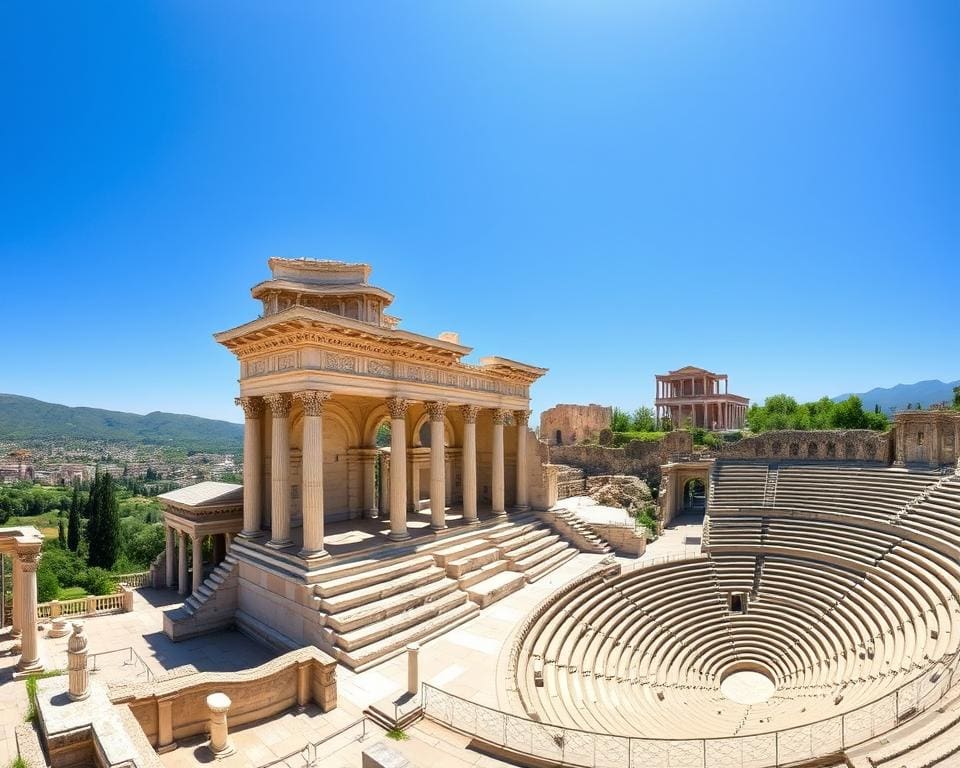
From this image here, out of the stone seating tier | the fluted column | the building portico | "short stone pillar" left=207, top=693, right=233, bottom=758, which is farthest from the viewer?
the fluted column

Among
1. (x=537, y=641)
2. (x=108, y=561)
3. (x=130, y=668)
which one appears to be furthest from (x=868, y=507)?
(x=108, y=561)

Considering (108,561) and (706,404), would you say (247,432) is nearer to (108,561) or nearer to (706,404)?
(108,561)

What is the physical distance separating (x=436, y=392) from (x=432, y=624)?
30.2 feet

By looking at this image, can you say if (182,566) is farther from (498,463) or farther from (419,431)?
(498,463)

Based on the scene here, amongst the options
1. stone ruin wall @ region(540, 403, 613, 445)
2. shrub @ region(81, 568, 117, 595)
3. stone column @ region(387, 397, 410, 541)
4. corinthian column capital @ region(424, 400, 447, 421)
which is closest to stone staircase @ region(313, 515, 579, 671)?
stone column @ region(387, 397, 410, 541)

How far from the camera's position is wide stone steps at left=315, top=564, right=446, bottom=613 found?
49.8 feet

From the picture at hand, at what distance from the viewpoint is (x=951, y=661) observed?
10.9 m

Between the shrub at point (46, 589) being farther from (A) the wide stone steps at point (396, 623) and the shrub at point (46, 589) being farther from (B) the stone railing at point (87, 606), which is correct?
(A) the wide stone steps at point (396, 623)

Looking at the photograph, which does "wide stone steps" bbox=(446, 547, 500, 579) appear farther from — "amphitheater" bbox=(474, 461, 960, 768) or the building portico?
"amphitheater" bbox=(474, 461, 960, 768)

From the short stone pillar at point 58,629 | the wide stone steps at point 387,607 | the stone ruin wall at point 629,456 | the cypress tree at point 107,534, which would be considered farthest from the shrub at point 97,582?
the stone ruin wall at point 629,456

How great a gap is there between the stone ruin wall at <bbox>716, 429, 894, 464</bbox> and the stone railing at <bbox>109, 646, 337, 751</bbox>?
3009cm

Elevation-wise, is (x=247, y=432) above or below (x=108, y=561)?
above

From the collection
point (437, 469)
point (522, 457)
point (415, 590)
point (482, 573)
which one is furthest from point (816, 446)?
point (415, 590)

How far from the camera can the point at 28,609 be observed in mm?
13148
